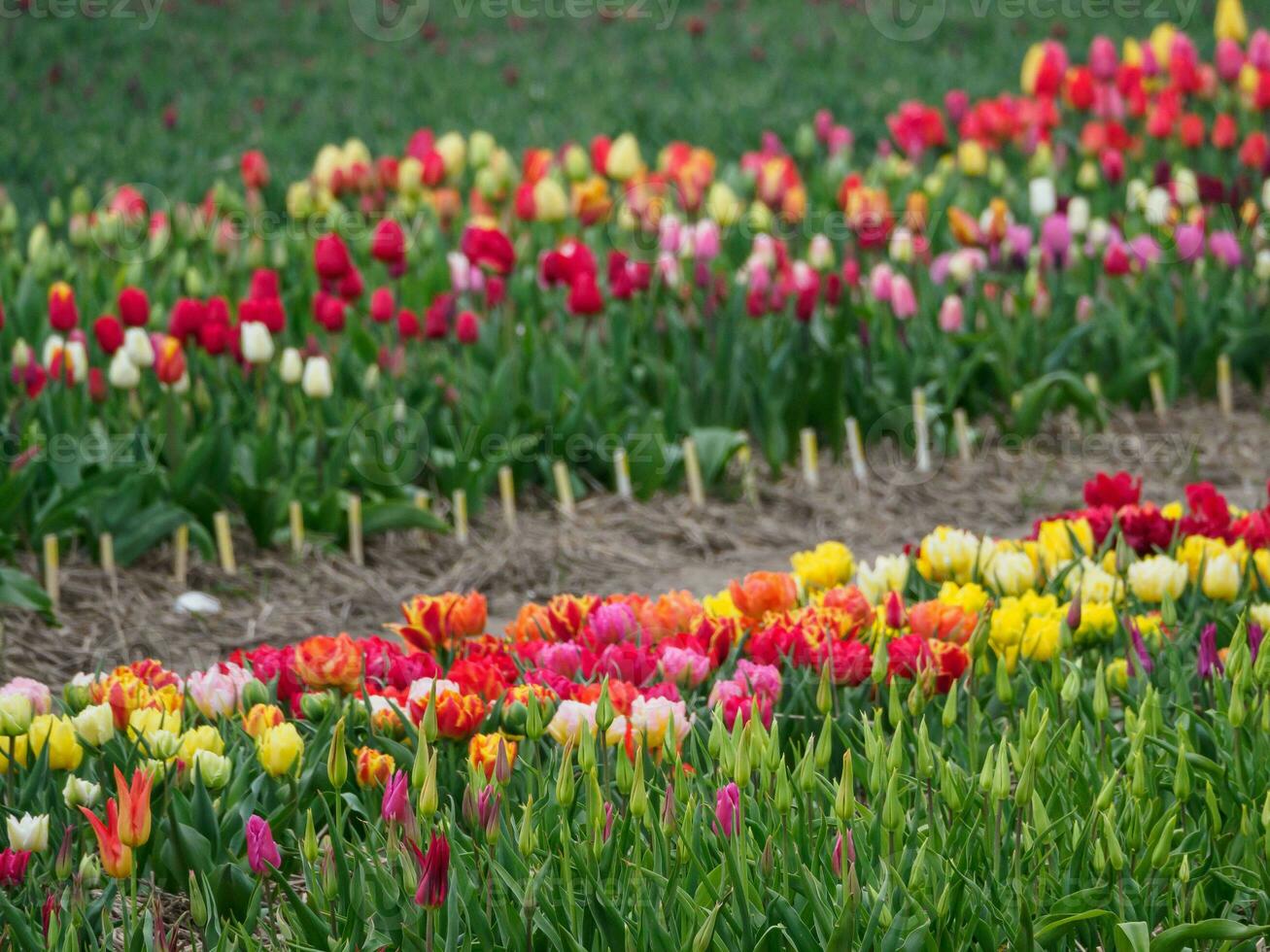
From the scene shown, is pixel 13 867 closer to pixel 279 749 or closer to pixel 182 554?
pixel 279 749

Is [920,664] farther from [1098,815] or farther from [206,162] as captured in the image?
[206,162]

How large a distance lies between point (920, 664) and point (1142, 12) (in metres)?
10.6

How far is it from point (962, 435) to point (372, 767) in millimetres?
2915

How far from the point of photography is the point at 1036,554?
2871mm

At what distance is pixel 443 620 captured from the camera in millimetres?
2602

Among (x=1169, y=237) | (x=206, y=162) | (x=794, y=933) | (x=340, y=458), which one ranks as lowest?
(x=794, y=933)

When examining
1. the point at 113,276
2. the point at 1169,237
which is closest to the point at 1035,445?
the point at 1169,237

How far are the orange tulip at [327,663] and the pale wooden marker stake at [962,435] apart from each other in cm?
266

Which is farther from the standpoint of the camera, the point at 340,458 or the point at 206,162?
the point at 206,162

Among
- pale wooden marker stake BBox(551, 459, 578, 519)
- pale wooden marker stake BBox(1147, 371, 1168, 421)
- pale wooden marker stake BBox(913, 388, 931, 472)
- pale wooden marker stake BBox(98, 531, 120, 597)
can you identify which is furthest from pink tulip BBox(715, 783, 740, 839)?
pale wooden marker stake BBox(1147, 371, 1168, 421)

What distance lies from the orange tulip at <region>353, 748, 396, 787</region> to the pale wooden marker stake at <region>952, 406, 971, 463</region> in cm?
288

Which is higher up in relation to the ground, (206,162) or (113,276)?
(206,162)

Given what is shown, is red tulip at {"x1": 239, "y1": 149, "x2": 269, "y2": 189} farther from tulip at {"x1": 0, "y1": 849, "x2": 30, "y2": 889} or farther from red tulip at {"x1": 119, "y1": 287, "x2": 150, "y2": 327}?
tulip at {"x1": 0, "y1": 849, "x2": 30, "y2": 889}

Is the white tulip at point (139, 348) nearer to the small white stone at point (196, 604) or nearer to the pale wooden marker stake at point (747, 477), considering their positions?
the small white stone at point (196, 604)
